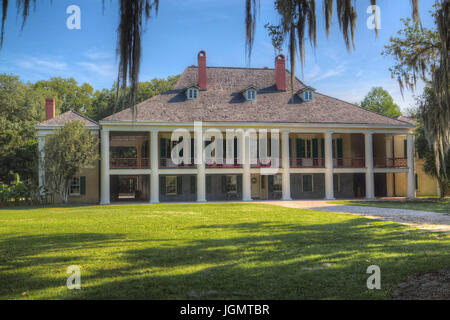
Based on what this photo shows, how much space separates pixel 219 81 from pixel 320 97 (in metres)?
8.21

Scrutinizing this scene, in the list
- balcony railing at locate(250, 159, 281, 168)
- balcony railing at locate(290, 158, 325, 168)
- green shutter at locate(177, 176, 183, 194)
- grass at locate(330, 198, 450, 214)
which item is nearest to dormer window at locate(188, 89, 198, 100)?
green shutter at locate(177, 176, 183, 194)

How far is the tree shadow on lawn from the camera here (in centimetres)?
449

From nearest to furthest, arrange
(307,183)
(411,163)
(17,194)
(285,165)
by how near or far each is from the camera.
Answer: (17,194), (285,165), (411,163), (307,183)

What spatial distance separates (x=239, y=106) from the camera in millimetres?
27953

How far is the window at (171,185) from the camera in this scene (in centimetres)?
2731

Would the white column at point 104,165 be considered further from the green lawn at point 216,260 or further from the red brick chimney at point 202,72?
the green lawn at point 216,260

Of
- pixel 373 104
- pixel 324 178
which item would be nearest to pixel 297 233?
pixel 324 178

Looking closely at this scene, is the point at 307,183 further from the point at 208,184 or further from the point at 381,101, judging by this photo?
the point at 381,101

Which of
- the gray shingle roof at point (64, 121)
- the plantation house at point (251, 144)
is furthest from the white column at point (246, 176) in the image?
the gray shingle roof at point (64, 121)

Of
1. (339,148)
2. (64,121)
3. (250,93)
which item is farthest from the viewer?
(339,148)

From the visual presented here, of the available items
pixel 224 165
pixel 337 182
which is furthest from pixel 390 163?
pixel 224 165

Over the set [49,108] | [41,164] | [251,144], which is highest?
[49,108]

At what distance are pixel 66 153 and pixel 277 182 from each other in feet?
48.5

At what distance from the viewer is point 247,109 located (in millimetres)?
27656
